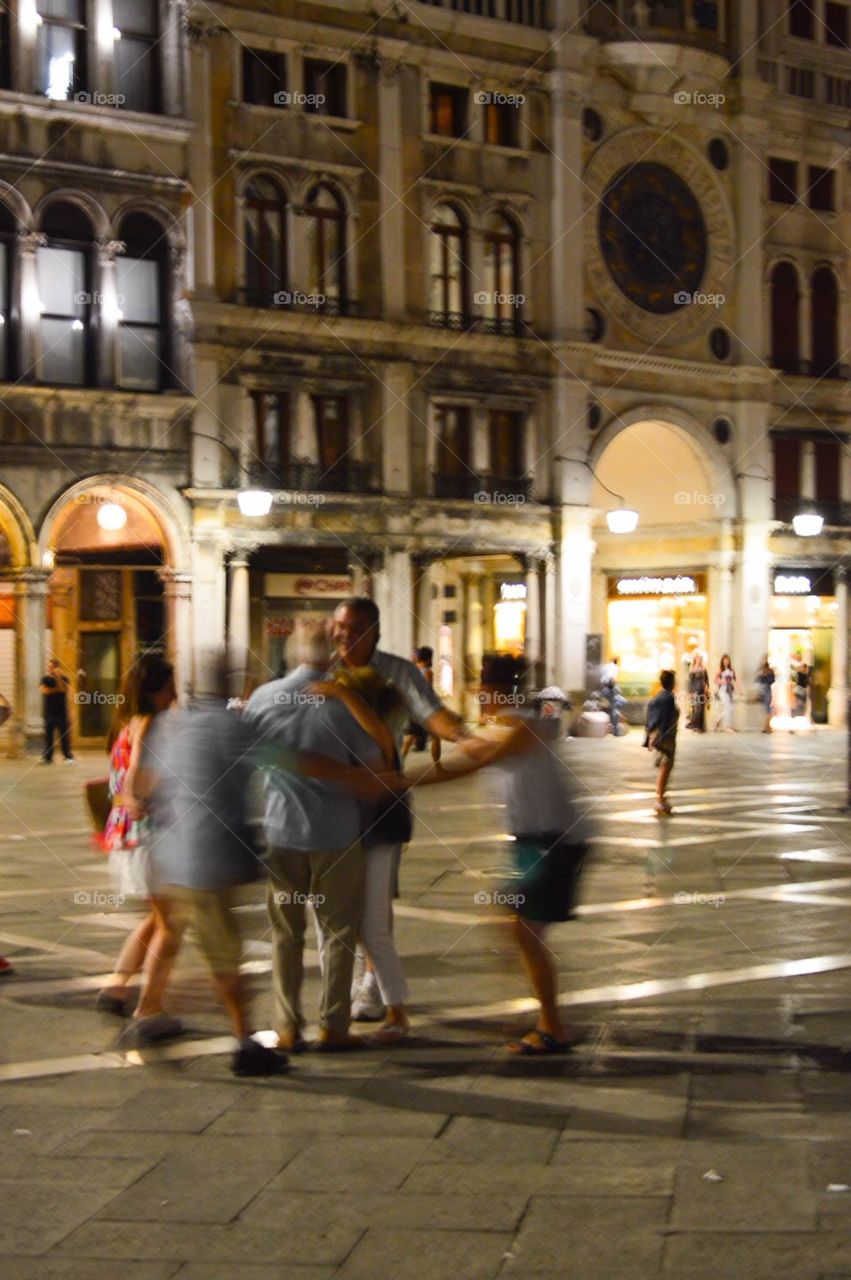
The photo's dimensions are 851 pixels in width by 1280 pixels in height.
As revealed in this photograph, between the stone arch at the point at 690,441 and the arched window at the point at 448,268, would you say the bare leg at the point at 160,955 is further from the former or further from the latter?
the stone arch at the point at 690,441

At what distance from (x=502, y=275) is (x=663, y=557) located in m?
7.55

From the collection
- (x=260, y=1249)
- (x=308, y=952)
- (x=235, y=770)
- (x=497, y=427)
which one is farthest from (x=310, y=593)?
(x=260, y=1249)

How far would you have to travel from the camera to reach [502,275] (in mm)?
34031

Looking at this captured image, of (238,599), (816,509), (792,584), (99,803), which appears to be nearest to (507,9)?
(816,509)

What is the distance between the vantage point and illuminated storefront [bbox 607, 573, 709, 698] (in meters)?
37.4

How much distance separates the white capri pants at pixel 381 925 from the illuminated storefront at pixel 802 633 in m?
30.6

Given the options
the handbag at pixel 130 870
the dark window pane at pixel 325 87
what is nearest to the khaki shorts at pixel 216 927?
the handbag at pixel 130 870

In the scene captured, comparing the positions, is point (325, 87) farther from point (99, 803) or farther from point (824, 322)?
point (99, 803)

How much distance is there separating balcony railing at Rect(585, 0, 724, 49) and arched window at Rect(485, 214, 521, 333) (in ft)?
15.4

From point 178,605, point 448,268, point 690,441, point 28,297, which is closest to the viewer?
point 28,297

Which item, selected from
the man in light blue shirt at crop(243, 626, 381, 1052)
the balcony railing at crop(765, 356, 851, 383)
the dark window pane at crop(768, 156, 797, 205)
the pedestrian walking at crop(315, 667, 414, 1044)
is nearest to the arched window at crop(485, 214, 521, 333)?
the balcony railing at crop(765, 356, 851, 383)

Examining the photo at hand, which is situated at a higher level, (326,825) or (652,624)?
(652,624)

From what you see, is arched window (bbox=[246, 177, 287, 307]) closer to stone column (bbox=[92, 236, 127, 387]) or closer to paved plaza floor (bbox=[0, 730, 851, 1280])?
stone column (bbox=[92, 236, 127, 387])

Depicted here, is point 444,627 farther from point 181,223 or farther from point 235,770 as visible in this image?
point 235,770
